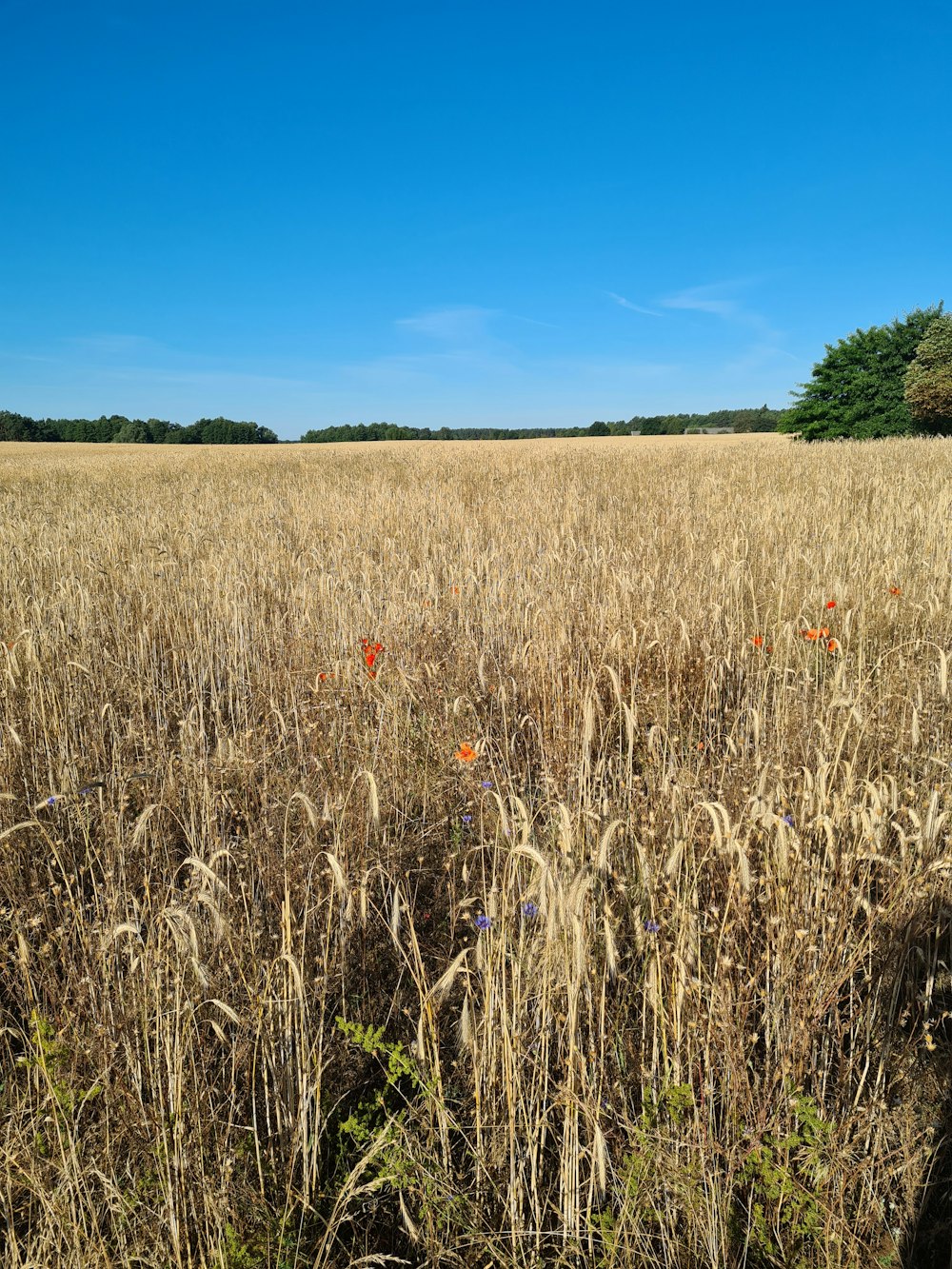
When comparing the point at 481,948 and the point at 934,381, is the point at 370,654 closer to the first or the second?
the point at 481,948

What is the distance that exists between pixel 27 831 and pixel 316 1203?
1.52m

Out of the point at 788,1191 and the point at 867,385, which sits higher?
the point at 867,385

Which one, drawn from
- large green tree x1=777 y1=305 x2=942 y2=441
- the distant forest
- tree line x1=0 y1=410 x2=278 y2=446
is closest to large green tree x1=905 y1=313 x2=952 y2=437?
large green tree x1=777 y1=305 x2=942 y2=441

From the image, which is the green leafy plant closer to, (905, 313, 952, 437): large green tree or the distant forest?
(905, 313, 952, 437): large green tree

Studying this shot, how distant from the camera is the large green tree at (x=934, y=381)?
93.9 ft

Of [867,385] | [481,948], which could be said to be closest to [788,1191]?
[481,948]

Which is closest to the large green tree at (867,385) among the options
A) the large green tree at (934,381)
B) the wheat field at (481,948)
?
the large green tree at (934,381)

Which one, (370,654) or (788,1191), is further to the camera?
(370,654)

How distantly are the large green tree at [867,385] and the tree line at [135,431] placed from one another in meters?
44.1

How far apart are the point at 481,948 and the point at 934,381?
3553 cm

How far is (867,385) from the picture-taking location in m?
35.5

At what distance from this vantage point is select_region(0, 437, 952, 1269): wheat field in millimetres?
1078

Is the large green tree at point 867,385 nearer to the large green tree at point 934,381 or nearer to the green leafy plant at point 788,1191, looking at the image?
the large green tree at point 934,381

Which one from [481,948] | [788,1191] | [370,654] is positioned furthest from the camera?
[370,654]
